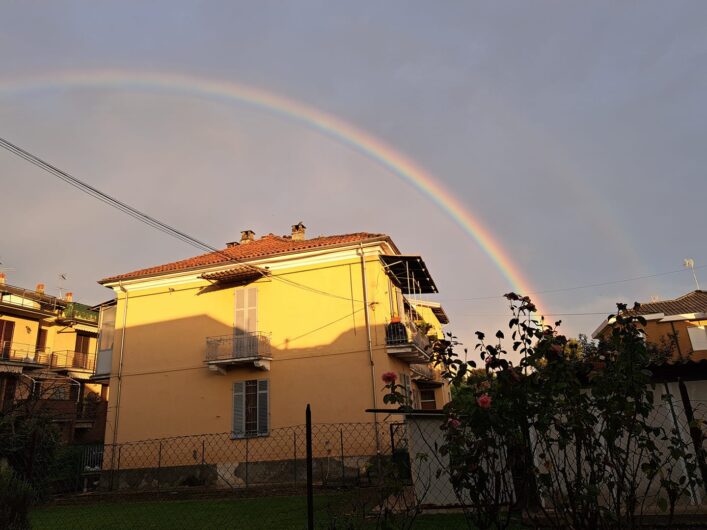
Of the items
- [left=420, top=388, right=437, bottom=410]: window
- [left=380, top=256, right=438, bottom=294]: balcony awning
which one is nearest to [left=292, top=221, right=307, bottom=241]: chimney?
[left=380, top=256, right=438, bottom=294]: balcony awning

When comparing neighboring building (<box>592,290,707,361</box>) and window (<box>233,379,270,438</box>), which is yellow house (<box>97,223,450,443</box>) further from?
neighboring building (<box>592,290,707,361</box>)

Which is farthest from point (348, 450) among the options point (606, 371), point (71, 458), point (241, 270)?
point (606, 371)

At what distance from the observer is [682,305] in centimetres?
2828

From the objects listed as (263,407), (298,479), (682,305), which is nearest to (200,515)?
(298,479)

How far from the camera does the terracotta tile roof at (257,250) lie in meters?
17.7

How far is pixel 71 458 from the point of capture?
1786 cm

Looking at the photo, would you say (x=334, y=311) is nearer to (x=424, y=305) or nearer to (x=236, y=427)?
(x=236, y=427)

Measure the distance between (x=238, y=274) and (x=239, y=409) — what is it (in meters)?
4.88

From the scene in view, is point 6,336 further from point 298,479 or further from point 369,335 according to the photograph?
point 369,335

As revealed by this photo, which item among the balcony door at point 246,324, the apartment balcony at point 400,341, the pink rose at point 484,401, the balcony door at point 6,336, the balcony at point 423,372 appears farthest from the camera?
the balcony door at point 6,336

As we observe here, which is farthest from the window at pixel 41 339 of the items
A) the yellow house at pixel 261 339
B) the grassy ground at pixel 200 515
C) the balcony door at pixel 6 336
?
the grassy ground at pixel 200 515

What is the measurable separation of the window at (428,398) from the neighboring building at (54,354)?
1855cm

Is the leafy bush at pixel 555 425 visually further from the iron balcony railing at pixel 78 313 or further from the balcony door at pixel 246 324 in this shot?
the iron balcony railing at pixel 78 313

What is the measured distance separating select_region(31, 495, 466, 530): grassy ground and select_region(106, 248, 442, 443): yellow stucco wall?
508cm
